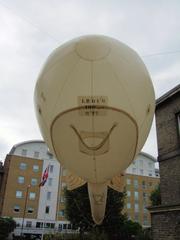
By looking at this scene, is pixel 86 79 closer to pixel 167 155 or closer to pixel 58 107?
pixel 58 107

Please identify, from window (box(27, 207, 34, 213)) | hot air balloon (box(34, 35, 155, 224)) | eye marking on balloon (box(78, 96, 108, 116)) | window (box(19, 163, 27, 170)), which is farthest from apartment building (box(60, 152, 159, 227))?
eye marking on balloon (box(78, 96, 108, 116))

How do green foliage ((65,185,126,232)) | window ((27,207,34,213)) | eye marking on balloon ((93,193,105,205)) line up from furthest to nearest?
1. window ((27,207,34,213))
2. green foliage ((65,185,126,232))
3. eye marking on balloon ((93,193,105,205))

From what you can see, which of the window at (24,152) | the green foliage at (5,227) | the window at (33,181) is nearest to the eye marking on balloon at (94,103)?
the green foliage at (5,227)

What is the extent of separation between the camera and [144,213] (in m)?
51.0

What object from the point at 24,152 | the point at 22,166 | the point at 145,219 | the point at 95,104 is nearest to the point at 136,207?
the point at 145,219

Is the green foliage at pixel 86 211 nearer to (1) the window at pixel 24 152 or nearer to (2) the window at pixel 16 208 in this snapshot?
(2) the window at pixel 16 208

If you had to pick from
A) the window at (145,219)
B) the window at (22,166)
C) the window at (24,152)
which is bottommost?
the window at (145,219)

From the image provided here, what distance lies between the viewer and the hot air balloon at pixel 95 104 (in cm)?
131

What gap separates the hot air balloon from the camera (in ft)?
4.30

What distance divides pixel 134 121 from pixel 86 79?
1.16 ft

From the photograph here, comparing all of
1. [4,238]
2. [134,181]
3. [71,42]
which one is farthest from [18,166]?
[71,42]

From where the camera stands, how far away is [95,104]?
1307mm

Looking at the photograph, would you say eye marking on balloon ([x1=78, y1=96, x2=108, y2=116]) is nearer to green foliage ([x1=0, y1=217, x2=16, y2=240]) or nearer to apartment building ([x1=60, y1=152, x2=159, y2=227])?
green foliage ([x1=0, y1=217, x2=16, y2=240])

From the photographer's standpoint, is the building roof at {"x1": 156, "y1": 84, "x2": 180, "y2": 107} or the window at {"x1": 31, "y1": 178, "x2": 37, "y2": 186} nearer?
the building roof at {"x1": 156, "y1": 84, "x2": 180, "y2": 107}
